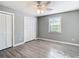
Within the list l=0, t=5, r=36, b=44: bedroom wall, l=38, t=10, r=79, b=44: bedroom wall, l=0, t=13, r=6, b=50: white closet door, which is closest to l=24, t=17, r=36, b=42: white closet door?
l=0, t=5, r=36, b=44: bedroom wall

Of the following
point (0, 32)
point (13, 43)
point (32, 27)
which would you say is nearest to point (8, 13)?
point (0, 32)

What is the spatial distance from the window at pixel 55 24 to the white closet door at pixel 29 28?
1527mm

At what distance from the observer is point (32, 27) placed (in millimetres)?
6625

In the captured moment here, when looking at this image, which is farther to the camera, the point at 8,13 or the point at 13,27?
the point at 13,27

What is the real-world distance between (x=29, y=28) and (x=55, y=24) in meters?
2.15

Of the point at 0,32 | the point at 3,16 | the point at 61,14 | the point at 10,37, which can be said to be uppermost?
the point at 61,14

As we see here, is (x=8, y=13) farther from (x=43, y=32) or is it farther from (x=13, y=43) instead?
(x=43, y=32)

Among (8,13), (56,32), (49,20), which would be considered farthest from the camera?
(49,20)

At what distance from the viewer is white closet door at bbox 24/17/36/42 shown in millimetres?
5723

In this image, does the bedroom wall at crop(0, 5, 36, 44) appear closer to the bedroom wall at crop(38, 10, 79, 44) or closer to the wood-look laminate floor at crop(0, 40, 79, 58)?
the wood-look laminate floor at crop(0, 40, 79, 58)

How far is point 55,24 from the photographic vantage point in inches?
235

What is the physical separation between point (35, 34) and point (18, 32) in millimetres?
2434

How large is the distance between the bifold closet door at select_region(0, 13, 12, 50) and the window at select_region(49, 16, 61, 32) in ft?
10.8

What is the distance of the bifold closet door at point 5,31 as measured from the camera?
149 inches
